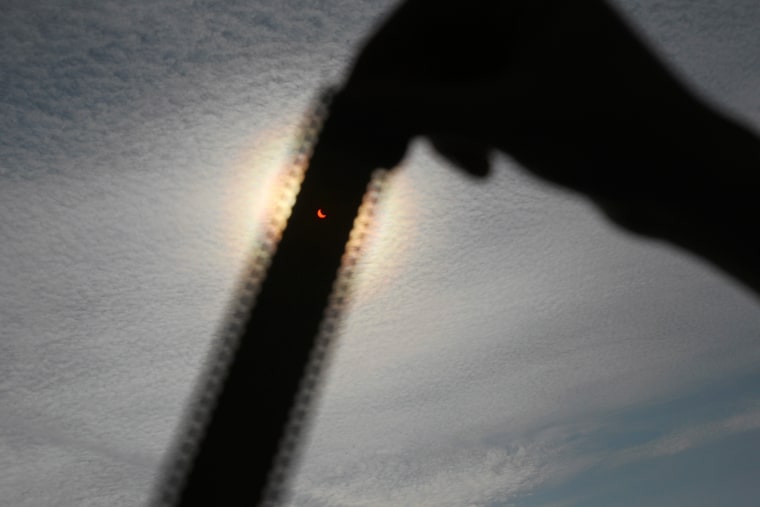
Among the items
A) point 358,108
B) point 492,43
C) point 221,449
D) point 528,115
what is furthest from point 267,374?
point 492,43

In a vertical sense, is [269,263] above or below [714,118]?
below

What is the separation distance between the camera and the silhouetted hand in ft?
6.93

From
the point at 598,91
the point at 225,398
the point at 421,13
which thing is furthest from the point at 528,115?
the point at 225,398

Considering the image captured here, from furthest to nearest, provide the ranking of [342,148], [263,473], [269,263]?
[342,148] → [269,263] → [263,473]

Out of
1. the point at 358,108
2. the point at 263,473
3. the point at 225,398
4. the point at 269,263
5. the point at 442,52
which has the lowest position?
the point at 263,473

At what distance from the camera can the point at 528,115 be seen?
2152 millimetres

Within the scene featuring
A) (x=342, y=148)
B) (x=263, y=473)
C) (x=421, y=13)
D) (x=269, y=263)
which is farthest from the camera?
(x=421, y=13)

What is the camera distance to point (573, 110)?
2.21m

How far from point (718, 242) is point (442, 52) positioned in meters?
1.29

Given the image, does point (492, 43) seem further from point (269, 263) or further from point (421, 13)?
point (269, 263)

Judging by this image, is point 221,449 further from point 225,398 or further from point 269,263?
point 269,263

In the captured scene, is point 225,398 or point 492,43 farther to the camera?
point 492,43

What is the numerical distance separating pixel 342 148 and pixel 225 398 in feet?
2.88

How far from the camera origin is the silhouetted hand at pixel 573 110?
6.93ft
